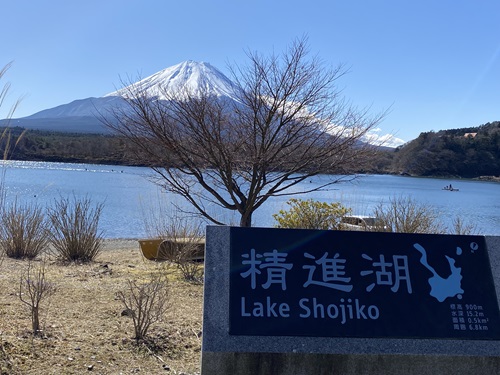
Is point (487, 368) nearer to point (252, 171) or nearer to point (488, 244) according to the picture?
point (488, 244)

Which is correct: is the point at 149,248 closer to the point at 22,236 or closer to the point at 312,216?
the point at 22,236

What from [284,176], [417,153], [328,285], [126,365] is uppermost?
[417,153]

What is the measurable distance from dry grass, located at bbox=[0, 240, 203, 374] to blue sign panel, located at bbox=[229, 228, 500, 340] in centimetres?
89

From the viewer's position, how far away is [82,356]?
4613 mm

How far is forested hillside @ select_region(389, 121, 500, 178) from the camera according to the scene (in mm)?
60188

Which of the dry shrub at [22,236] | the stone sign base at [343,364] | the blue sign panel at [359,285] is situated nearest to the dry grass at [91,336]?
the stone sign base at [343,364]

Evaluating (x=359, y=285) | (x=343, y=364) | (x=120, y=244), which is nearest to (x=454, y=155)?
(x=120, y=244)

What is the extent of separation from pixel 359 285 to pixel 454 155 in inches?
2481

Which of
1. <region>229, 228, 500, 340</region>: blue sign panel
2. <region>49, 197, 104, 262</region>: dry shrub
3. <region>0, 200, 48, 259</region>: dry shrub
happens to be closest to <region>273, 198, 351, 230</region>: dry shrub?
<region>49, 197, 104, 262</region>: dry shrub

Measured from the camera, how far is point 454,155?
63906 millimetres

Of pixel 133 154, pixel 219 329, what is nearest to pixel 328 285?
pixel 219 329

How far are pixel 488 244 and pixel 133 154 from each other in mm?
6156

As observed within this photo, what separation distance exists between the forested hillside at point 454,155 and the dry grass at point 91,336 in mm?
53304

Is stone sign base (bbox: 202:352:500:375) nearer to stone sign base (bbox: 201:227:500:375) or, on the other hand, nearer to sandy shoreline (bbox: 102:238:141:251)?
stone sign base (bbox: 201:227:500:375)
